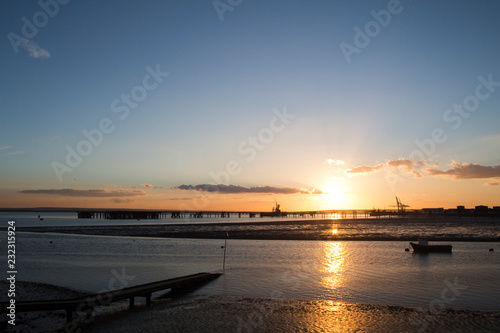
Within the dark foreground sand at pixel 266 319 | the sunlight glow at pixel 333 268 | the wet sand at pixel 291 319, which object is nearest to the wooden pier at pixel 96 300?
the dark foreground sand at pixel 266 319

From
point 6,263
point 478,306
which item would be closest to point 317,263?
point 478,306

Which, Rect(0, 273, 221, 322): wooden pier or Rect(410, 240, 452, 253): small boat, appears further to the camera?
Rect(410, 240, 452, 253): small boat

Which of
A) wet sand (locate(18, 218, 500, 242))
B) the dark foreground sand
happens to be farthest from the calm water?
wet sand (locate(18, 218, 500, 242))

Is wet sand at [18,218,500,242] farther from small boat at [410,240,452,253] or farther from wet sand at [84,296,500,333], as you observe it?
wet sand at [84,296,500,333]

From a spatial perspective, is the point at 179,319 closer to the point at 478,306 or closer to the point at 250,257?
the point at 478,306

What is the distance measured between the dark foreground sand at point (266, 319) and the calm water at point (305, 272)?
5.09 ft

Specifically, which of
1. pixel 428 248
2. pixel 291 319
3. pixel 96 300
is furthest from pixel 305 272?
pixel 428 248

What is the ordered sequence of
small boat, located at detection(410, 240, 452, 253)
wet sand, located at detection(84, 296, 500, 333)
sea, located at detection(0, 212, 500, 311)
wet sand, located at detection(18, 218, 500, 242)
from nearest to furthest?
wet sand, located at detection(84, 296, 500, 333) → sea, located at detection(0, 212, 500, 311) → small boat, located at detection(410, 240, 452, 253) → wet sand, located at detection(18, 218, 500, 242)

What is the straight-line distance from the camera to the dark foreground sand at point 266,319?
1303cm

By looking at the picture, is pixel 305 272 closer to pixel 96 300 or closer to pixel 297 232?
pixel 96 300

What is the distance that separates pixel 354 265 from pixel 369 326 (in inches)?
584

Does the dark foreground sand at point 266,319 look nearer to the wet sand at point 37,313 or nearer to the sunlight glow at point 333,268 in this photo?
the wet sand at point 37,313

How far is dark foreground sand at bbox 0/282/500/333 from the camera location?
13.0m

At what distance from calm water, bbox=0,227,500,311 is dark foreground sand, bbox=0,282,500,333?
1.55m
